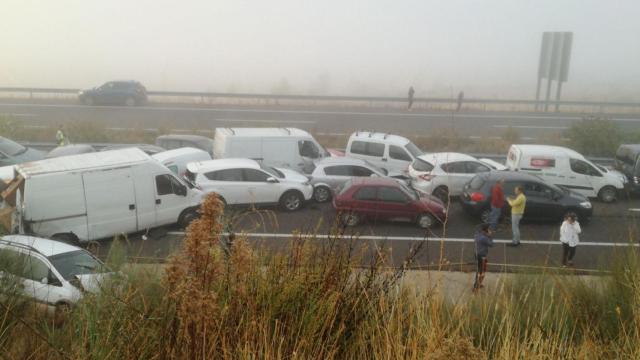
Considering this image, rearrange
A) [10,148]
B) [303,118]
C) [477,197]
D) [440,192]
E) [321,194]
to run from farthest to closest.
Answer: [303,118], [10,148], [440,192], [321,194], [477,197]

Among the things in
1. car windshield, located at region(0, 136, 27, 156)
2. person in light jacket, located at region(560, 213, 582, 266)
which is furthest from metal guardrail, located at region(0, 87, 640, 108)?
person in light jacket, located at region(560, 213, 582, 266)

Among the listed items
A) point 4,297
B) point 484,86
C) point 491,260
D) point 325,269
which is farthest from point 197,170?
point 484,86

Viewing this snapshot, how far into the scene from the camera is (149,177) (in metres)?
12.5

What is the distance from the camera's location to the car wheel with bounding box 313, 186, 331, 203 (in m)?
15.3

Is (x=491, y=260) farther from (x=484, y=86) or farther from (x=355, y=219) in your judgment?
(x=484, y=86)

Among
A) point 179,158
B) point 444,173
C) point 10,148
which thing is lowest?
point 444,173

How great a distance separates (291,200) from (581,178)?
25.1 feet

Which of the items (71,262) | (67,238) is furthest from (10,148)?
(71,262)

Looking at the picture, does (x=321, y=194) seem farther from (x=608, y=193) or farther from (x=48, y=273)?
(x=48, y=273)

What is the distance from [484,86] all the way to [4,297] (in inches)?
1606

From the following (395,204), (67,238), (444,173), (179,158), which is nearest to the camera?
(67,238)

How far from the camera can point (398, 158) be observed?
17.6m

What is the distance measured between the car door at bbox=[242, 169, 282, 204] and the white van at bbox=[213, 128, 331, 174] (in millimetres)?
2251

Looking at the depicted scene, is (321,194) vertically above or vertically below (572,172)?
below
